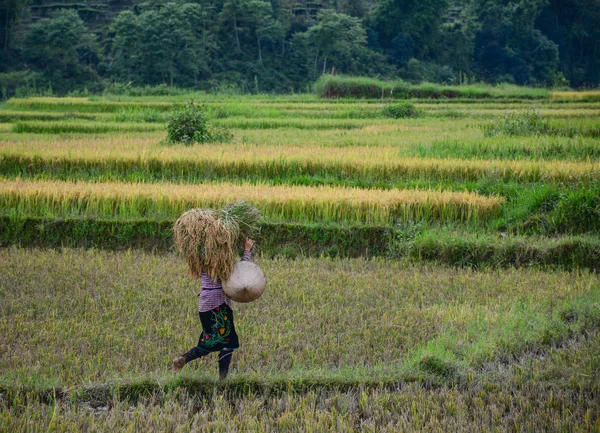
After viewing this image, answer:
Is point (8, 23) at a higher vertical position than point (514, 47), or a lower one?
higher

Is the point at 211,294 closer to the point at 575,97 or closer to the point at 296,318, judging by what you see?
the point at 296,318

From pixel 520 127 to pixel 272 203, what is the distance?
6.82 metres

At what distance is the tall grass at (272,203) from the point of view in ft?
25.4

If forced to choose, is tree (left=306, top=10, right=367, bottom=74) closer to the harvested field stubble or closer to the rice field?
the rice field

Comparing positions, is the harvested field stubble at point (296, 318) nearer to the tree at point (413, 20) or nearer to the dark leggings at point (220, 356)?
the dark leggings at point (220, 356)

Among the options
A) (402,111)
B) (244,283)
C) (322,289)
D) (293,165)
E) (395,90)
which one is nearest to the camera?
(244,283)

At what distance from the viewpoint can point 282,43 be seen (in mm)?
36250

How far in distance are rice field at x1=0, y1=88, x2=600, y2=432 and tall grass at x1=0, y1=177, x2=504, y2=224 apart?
0.02 m

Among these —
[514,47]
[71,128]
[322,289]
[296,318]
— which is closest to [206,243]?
[296,318]

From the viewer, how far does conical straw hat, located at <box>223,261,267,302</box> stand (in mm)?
3752

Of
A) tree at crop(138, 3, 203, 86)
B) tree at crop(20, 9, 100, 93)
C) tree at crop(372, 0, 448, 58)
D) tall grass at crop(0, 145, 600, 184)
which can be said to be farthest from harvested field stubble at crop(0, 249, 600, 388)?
tree at crop(372, 0, 448, 58)

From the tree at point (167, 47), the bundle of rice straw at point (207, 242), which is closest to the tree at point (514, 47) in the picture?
the tree at point (167, 47)

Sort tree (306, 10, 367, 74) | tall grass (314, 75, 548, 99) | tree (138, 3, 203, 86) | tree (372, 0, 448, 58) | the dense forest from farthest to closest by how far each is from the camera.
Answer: tree (372, 0, 448, 58) < tree (306, 10, 367, 74) < the dense forest < tree (138, 3, 203, 86) < tall grass (314, 75, 548, 99)

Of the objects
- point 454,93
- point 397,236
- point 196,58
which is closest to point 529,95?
point 454,93
